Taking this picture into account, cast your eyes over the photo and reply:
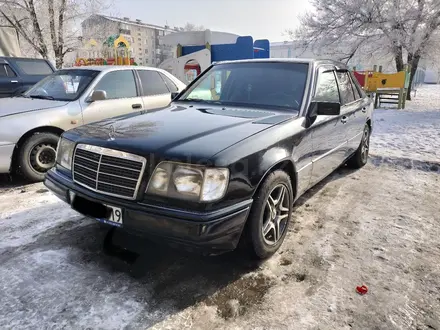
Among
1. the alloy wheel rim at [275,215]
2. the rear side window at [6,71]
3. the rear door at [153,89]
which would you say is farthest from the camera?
the rear side window at [6,71]

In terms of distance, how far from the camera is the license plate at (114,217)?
7.48 ft

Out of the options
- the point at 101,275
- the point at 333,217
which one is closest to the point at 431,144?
the point at 333,217

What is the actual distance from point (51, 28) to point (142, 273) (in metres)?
15.7

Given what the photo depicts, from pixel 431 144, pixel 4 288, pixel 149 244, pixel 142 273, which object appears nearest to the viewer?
pixel 4 288

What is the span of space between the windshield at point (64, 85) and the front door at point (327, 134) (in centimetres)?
343

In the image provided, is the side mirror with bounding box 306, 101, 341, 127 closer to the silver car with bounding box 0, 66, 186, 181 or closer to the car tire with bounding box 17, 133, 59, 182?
the silver car with bounding box 0, 66, 186, 181

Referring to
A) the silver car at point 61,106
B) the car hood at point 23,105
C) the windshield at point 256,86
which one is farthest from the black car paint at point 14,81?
the windshield at point 256,86

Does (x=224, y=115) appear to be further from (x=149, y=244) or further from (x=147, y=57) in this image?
(x=147, y=57)

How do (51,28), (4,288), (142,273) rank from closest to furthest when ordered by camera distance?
1. (4,288)
2. (142,273)
3. (51,28)

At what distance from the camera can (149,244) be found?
2945mm

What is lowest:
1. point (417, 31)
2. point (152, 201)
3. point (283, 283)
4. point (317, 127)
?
point (283, 283)

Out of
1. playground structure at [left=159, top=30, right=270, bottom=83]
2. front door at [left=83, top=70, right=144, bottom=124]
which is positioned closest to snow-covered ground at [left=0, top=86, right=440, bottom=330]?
front door at [left=83, top=70, right=144, bottom=124]

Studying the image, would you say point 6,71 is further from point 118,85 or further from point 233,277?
point 233,277

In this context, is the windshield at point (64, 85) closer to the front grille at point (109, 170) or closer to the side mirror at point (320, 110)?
the front grille at point (109, 170)
